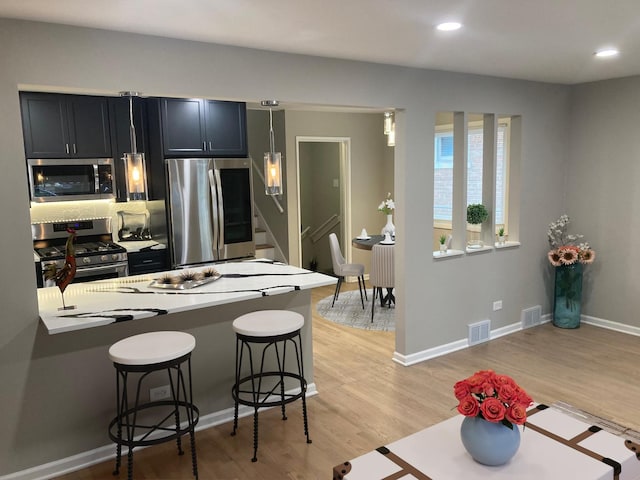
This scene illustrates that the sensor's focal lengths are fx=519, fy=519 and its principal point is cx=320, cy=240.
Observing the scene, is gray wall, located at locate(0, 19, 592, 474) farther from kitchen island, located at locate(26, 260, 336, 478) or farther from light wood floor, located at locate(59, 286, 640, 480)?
light wood floor, located at locate(59, 286, 640, 480)

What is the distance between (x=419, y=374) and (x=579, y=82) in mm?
3339

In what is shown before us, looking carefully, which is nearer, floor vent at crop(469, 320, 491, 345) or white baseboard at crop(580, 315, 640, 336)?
floor vent at crop(469, 320, 491, 345)

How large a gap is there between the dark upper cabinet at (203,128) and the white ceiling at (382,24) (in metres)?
1.87

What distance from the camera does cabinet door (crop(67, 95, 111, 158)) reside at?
466 cm

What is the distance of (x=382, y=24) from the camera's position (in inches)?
111

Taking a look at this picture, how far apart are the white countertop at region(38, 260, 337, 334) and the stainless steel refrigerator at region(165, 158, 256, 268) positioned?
1.32 meters

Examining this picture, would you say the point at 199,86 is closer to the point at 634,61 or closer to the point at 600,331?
the point at 634,61

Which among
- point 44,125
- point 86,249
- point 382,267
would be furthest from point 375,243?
point 44,125

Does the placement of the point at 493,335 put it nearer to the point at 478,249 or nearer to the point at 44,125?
the point at 478,249

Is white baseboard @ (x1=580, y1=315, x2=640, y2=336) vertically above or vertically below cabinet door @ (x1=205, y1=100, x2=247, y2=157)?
below

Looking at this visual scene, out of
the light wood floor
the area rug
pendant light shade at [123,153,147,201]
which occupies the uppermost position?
pendant light shade at [123,153,147,201]

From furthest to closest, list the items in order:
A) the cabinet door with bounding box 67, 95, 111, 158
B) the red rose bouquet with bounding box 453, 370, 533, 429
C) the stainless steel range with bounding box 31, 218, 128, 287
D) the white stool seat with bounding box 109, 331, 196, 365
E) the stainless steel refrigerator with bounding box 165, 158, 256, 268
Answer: the stainless steel refrigerator with bounding box 165, 158, 256, 268 < the stainless steel range with bounding box 31, 218, 128, 287 < the cabinet door with bounding box 67, 95, 111, 158 < the white stool seat with bounding box 109, 331, 196, 365 < the red rose bouquet with bounding box 453, 370, 533, 429

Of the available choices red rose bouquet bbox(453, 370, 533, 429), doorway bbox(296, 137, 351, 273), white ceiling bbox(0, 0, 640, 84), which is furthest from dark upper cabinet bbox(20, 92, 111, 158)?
red rose bouquet bbox(453, 370, 533, 429)

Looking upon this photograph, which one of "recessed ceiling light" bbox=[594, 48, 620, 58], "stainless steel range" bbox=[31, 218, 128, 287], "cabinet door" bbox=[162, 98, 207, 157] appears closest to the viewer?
"recessed ceiling light" bbox=[594, 48, 620, 58]
